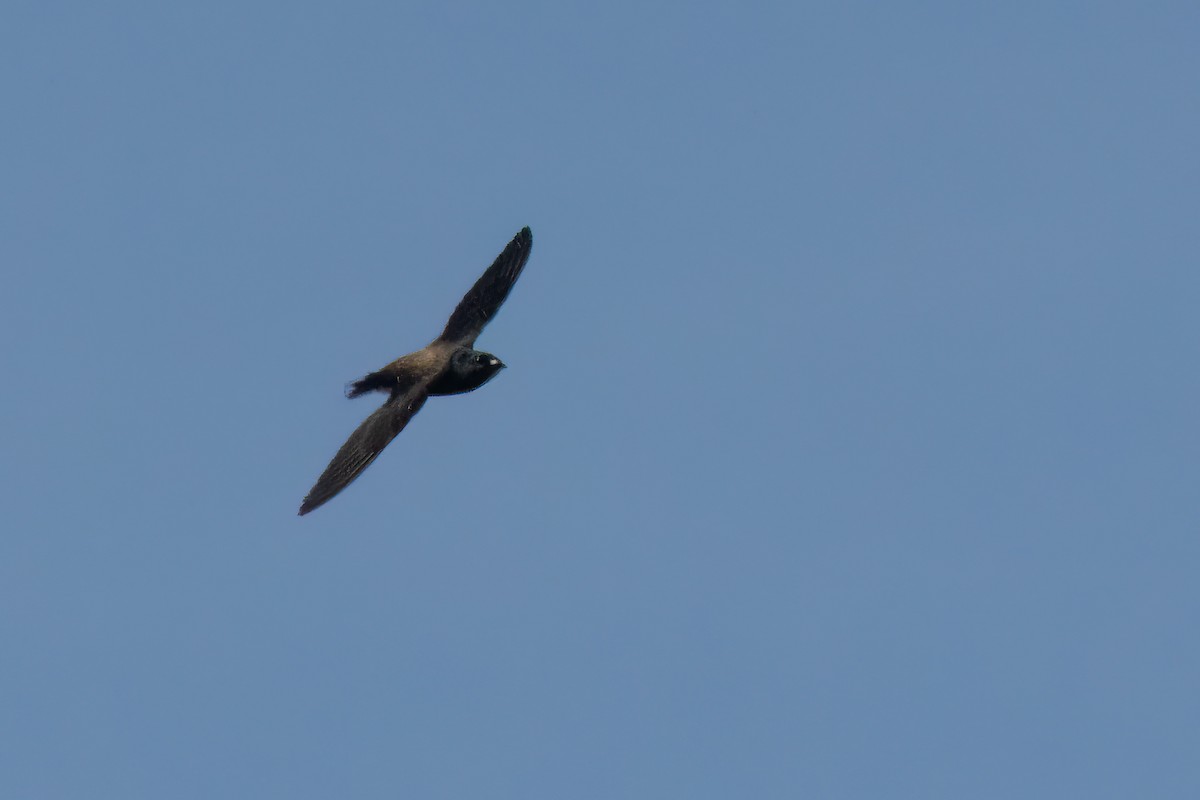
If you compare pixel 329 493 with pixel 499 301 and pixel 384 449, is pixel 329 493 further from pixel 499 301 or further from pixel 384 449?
pixel 499 301

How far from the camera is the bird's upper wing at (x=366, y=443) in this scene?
101 ft

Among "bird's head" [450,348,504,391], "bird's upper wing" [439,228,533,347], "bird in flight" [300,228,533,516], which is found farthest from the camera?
"bird's upper wing" [439,228,533,347]

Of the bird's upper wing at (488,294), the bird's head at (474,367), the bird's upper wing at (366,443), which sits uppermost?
the bird's upper wing at (488,294)

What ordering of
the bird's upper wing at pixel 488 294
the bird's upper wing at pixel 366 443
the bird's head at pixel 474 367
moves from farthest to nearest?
the bird's upper wing at pixel 488 294 < the bird's head at pixel 474 367 < the bird's upper wing at pixel 366 443

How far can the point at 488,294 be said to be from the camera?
120ft

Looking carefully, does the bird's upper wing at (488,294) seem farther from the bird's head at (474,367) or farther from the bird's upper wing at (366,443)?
the bird's upper wing at (366,443)

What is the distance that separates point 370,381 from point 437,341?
2338 mm

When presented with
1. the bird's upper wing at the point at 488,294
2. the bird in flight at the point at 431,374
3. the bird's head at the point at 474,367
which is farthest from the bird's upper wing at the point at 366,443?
the bird's upper wing at the point at 488,294

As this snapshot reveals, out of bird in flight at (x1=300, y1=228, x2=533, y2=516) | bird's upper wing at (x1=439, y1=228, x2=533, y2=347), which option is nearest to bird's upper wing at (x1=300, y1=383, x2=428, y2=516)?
bird in flight at (x1=300, y1=228, x2=533, y2=516)

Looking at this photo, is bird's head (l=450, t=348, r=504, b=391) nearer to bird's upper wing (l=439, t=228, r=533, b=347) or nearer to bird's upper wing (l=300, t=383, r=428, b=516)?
bird's upper wing (l=300, t=383, r=428, b=516)

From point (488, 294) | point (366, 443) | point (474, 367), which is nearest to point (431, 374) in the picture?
point (474, 367)

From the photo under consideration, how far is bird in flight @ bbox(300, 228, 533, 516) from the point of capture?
104ft

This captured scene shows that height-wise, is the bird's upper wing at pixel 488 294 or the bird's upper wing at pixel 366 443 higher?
the bird's upper wing at pixel 488 294

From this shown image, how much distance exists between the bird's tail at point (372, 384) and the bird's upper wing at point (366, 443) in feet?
1.48
